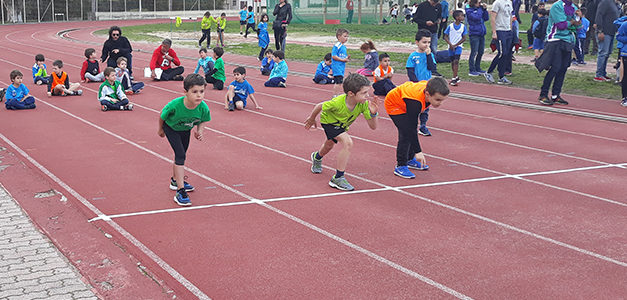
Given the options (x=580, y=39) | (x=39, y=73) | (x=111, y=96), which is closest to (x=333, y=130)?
(x=111, y=96)

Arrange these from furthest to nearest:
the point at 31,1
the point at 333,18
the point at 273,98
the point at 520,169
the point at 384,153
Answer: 1. the point at 31,1
2. the point at 333,18
3. the point at 273,98
4. the point at 384,153
5. the point at 520,169

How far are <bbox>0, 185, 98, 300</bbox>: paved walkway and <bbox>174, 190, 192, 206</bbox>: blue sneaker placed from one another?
56.5 inches

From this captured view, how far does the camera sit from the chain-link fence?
4847 cm

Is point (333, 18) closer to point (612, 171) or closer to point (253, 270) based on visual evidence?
point (612, 171)

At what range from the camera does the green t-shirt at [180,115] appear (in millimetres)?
7082

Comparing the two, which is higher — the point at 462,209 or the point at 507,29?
Result: the point at 507,29

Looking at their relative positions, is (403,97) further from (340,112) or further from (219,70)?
(219,70)

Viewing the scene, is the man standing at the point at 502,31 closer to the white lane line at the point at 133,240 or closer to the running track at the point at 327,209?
the running track at the point at 327,209

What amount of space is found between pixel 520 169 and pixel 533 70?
34.8ft

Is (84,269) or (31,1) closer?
(84,269)

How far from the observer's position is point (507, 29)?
16.6 m

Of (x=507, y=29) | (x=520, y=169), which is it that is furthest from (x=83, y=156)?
(x=507, y=29)

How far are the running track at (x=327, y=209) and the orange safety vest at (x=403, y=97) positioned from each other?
0.88 m

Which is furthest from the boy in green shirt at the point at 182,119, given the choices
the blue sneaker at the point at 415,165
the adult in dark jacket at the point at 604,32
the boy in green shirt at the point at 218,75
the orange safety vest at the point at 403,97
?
the adult in dark jacket at the point at 604,32
